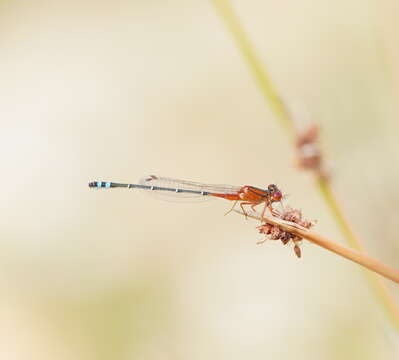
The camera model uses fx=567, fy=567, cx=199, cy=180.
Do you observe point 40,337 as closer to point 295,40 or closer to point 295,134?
point 295,134

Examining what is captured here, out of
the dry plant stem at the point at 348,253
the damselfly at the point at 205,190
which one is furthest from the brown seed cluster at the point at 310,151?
the damselfly at the point at 205,190

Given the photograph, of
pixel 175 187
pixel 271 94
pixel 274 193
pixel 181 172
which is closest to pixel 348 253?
pixel 271 94

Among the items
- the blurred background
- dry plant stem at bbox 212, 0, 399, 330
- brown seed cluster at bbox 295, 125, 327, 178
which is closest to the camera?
dry plant stem at bbox 212, 0, 399, 330

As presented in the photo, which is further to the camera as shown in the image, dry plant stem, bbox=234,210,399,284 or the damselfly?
the damselfly

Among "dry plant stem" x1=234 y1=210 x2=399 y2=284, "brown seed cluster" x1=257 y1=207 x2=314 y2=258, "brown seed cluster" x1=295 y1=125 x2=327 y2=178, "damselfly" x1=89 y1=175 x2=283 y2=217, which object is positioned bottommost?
"dry plant stem" x1=234 y1=210 x2=399 y2=284

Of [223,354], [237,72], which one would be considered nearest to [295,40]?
[237,72]

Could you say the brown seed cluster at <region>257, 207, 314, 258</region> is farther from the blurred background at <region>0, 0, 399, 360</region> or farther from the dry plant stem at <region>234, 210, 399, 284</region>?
the blurred background at <region>0, 0, 399, 360</region>

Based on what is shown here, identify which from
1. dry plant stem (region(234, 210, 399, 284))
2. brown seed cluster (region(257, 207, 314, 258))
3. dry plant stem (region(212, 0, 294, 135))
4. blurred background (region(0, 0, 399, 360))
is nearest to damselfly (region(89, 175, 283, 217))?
blurred background (region(0, 0, 399, 360))
